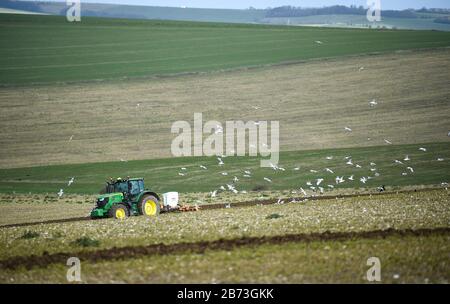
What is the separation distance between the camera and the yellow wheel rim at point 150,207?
34281 millimetres

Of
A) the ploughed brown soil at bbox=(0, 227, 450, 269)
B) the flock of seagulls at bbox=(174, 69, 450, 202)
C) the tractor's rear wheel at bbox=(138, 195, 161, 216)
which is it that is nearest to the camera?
the ploughed brown soil at bbox=(0, 227, 450, 269)

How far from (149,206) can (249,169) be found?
2167cm

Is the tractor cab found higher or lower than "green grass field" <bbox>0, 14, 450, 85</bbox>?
lower

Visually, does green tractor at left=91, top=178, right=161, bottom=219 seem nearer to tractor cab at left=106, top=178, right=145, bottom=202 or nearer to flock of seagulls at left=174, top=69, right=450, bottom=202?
tractor cab at left=106, top=178, right=145, bottom=202

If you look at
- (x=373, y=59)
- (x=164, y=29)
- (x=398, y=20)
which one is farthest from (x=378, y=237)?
(x=398, y=20)

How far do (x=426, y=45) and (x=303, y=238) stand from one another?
89637 mm

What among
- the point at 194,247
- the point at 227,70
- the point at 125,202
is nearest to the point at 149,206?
the point at 125,202

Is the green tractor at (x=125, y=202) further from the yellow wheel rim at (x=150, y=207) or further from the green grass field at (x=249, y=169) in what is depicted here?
the green grass field at (x=249, y=169)

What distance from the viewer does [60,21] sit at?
136625 millimetres

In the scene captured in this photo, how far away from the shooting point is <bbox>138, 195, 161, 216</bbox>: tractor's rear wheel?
33844mm

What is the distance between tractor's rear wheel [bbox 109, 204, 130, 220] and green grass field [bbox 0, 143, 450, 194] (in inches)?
642

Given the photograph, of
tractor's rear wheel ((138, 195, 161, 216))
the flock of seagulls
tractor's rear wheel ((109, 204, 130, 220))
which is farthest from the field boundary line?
tractor's rear wheel ((109, 204, 130, 220))

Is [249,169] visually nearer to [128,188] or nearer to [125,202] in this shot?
[128,188]

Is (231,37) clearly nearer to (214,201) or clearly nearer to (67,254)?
(214,201)
